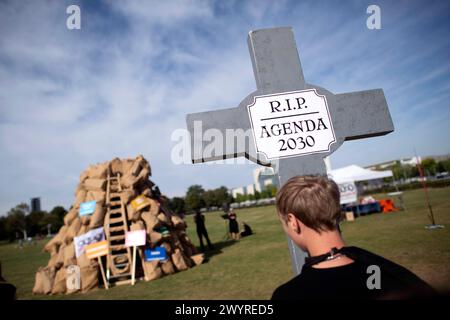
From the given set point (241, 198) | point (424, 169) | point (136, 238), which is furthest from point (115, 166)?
point (241, 198)

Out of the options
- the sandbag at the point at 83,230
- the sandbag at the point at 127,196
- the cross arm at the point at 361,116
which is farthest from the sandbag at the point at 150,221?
the cross arm at the point at 361,116

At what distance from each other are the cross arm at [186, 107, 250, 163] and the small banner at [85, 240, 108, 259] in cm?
835

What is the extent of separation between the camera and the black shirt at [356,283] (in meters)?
1.01

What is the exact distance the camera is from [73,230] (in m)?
9.84

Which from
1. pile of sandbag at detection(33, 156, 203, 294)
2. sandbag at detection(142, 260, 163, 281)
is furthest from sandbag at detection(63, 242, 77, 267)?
sandbag at detection(142, 260, 163, 281)

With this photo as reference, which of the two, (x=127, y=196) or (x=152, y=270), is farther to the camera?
(x=127, y=196)

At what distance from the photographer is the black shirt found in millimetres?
1013

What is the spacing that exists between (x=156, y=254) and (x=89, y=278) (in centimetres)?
223

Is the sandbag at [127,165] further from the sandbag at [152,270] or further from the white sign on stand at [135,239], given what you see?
the sandbag at [152,270]

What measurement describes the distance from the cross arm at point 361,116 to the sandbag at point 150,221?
860 cm

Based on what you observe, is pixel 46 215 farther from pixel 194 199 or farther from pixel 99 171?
pixel 99 171

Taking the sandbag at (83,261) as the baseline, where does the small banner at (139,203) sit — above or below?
above

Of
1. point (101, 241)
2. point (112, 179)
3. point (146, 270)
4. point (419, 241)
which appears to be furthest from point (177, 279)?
point (419, 241)
